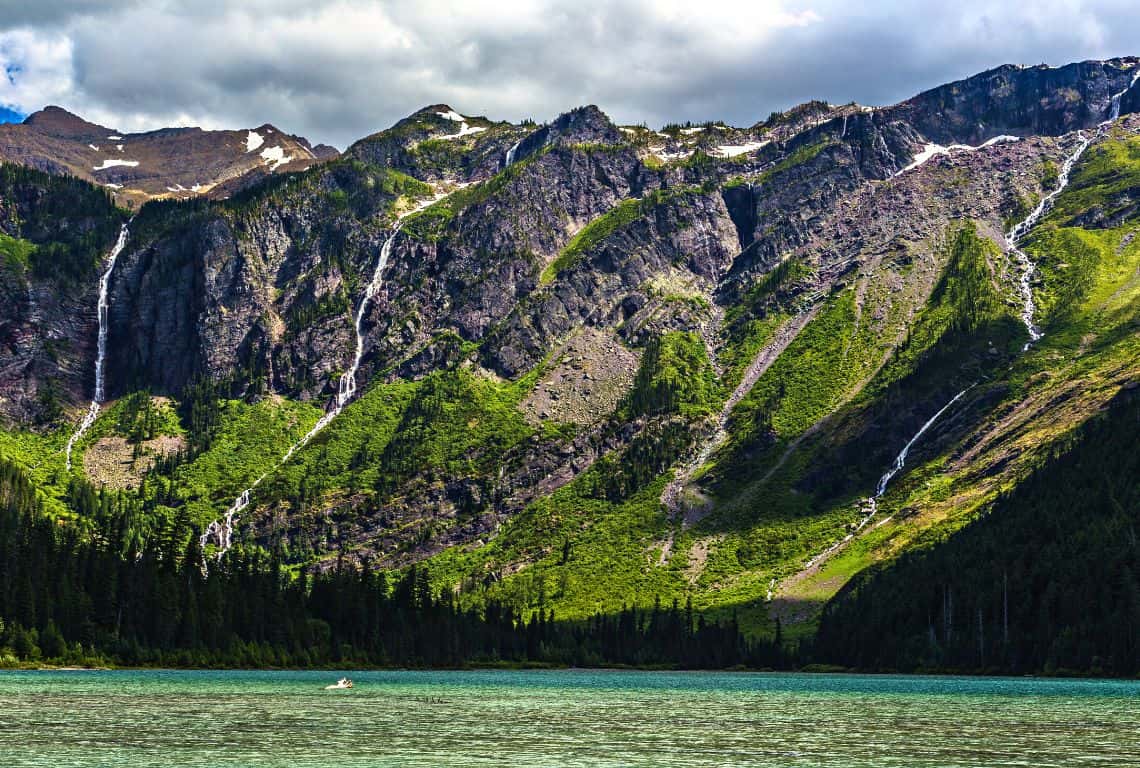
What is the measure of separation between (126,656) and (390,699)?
65922mm

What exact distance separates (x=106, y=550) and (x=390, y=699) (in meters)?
93.3

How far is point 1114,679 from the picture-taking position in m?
167

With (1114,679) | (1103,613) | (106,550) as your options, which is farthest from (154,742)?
(1103,613)

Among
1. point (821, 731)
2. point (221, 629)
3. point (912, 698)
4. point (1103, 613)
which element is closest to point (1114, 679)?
point (1103, 613)

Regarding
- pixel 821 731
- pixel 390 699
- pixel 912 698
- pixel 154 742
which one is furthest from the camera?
pixel 912 698

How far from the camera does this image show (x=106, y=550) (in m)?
188

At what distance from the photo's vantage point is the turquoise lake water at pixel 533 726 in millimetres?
62000

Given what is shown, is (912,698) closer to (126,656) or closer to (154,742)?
(154,742)

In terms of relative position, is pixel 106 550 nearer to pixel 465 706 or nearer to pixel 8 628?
pixel 8 628

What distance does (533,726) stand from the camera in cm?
8381

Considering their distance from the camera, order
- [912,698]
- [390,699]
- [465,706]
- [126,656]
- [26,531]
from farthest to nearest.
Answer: [26,531]
[126,656]
[912,698]
[390,699]
[465,706]

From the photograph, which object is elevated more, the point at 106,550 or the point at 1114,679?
the point at 106,550

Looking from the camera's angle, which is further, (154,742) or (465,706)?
(465,706)

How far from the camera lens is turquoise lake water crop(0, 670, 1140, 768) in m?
62.0
